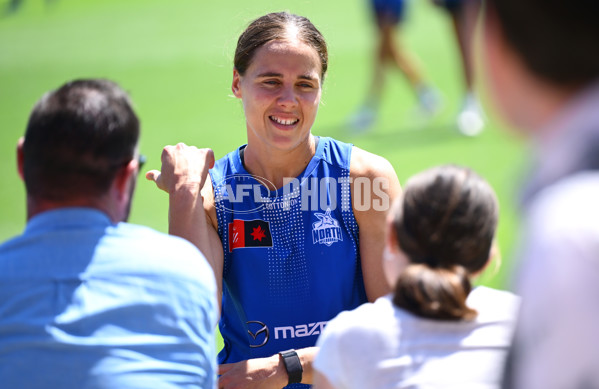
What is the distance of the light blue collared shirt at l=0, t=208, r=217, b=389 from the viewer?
1.67 meters

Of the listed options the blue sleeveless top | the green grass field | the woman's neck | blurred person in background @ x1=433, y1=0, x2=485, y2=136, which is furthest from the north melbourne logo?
blurred person in background @ x1=433, y1=0, x2=485, y2=136

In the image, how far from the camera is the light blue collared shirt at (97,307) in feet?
5.48

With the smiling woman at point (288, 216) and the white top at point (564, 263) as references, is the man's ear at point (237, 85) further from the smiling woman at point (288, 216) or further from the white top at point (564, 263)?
the white top at point (564, 263)

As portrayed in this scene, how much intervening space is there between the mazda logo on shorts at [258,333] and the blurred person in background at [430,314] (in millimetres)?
1064

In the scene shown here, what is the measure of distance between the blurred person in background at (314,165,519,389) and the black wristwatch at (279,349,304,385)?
899mm

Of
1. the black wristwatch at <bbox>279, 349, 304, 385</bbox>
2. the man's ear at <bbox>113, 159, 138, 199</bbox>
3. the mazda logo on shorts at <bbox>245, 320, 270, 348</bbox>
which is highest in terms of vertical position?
the man's ear at <bbox>113, 159, 138, 199</bbox>

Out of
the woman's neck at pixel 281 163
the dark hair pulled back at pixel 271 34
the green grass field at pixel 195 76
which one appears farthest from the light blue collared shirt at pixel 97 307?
the green grass field at pixel 195 76

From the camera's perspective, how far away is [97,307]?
66.7 inches

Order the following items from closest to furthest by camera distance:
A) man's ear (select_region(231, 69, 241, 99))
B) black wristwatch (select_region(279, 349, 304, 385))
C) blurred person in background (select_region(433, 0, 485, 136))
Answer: black wristwatch (select_region(279, 349, 304, 385)) < man's ear (select_region(231, 69, 241, 99)) < blurred person in background (select_region(433, 0, 485, 136))

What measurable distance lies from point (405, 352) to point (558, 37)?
881 millimetres

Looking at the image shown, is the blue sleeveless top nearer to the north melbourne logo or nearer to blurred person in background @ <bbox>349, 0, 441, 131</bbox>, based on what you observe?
the north melbourne logo

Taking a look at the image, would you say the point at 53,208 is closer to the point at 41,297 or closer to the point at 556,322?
the point at 41,297

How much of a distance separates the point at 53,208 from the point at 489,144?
6521mm

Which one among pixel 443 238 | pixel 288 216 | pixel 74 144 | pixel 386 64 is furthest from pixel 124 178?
pixel 386 64
